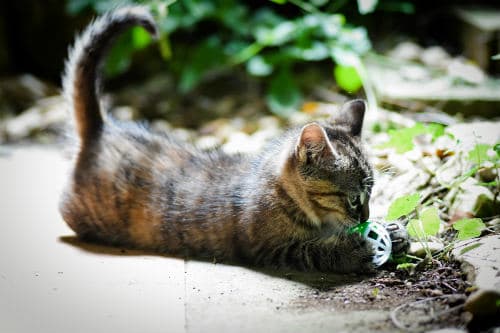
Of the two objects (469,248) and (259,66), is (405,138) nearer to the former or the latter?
(469,248)

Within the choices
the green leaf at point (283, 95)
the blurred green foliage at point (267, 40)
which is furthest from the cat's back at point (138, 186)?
the green leaf at point (283, 95)

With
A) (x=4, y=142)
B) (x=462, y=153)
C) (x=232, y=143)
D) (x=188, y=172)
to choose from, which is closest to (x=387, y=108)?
(x=232, y=143)

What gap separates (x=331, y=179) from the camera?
3535 millimetres

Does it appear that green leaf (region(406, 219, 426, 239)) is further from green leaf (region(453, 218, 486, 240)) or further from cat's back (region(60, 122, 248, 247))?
cat's back (region(60, 122, 248, 247))

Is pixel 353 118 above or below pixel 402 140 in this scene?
above

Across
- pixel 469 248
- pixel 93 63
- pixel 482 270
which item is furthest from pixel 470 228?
pixel 93 63

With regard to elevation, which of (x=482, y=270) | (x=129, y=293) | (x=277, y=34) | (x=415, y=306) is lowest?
(x=129, y=293)

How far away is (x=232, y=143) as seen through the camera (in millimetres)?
5727

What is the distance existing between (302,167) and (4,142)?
164 inches

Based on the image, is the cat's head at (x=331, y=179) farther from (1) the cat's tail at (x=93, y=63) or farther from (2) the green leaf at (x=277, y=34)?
(2) the green leaf at (x=277, y=34)

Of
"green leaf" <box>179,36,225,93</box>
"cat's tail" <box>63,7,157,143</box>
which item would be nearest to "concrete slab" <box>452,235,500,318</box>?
"cat's tail" <box>63,7,157,143</box>

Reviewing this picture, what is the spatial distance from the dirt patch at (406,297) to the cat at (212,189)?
0.25m

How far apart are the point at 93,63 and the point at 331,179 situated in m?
1.86

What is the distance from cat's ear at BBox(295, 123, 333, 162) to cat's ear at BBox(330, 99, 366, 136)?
44cm
